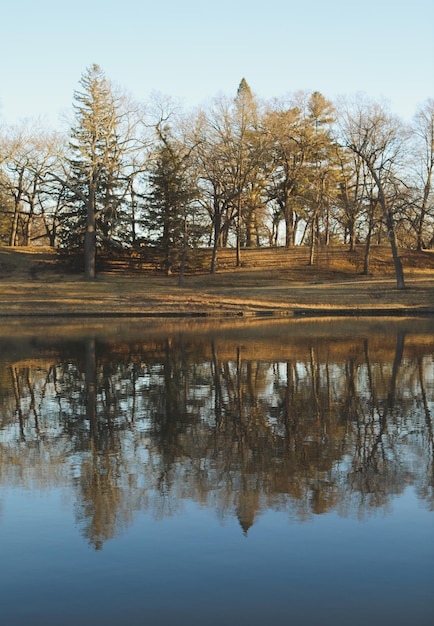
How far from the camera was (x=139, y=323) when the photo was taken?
121ft

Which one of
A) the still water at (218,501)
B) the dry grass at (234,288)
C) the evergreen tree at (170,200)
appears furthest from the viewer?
the evergreen tree at (170,200)

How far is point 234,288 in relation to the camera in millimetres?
52906

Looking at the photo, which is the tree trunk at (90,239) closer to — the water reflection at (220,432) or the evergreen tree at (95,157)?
the evergreen tree at (95,157)

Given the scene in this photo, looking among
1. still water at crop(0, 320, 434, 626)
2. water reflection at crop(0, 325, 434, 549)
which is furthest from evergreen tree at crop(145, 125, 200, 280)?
still water at crop(0, 320, 434, 626)

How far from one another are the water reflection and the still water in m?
0.04

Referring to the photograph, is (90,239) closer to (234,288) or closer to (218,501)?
(234,288)

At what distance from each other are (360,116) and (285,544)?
169ft

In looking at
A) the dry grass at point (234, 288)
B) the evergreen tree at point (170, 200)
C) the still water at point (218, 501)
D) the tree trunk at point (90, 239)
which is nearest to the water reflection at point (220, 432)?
the still water at point (218, 501)

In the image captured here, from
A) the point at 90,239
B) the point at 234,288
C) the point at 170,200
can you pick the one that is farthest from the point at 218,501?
the point at 170,200

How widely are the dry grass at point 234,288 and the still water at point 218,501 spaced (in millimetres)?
26819

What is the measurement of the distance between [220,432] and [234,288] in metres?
42.1

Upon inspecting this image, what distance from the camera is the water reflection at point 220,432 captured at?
777cm

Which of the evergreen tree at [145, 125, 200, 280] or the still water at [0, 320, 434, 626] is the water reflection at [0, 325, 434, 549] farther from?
the evergreen tree at [145, 125, 200, 280]

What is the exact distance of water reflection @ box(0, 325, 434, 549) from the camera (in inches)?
306
